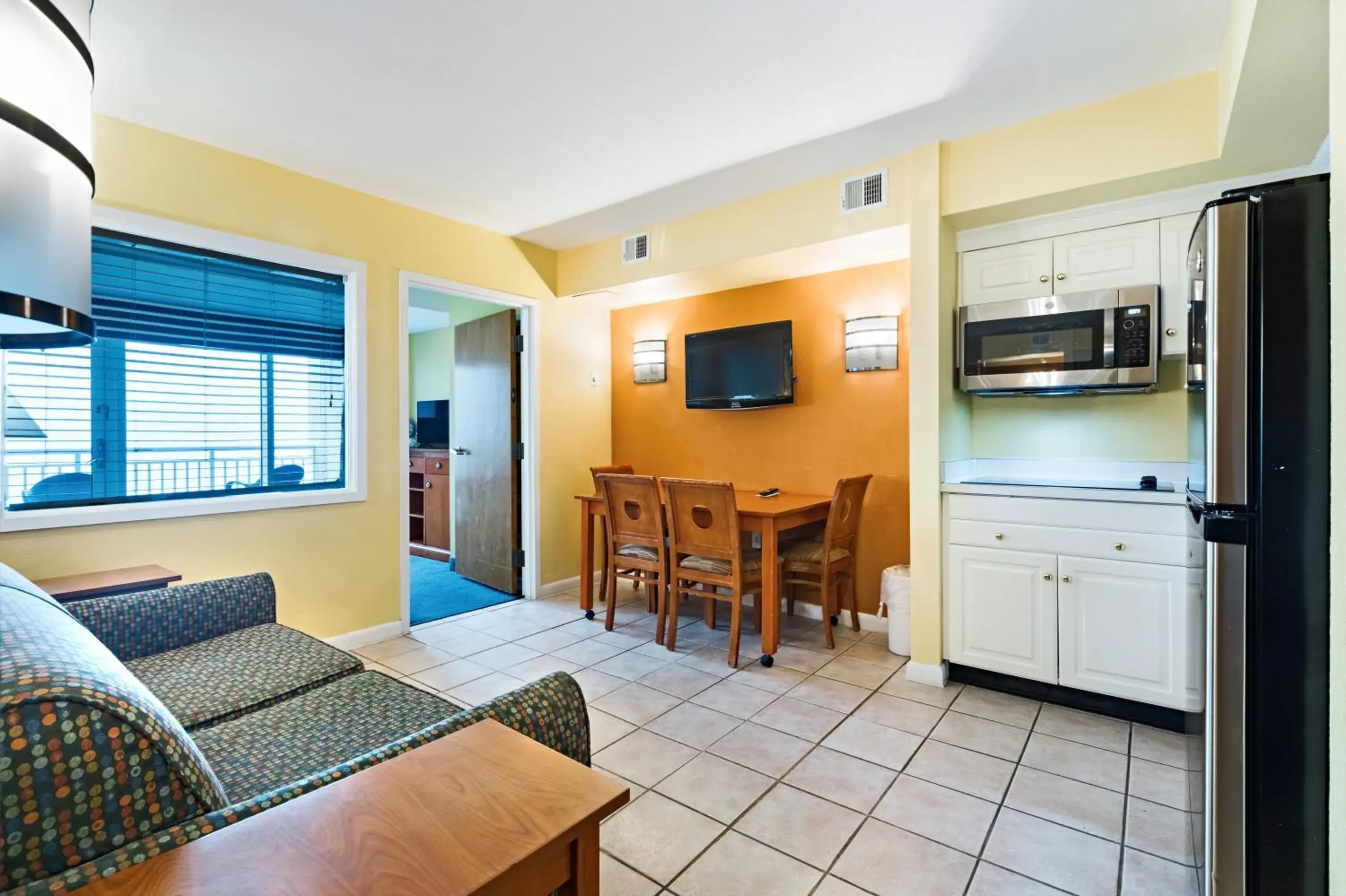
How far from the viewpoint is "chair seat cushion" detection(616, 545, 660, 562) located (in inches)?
146

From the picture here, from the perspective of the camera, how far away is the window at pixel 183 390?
261 centimetres

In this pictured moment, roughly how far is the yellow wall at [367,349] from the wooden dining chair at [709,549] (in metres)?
1.44

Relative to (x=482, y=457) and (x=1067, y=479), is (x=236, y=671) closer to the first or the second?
(x=482, y=457)

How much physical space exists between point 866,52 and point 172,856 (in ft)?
8.95

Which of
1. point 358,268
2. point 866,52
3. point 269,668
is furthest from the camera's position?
point 358,268

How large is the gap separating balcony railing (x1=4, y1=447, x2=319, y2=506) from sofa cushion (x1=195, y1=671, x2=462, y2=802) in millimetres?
1756

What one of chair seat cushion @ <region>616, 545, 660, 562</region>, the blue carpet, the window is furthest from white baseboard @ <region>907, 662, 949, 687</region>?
the window

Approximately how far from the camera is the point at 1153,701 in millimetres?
2459

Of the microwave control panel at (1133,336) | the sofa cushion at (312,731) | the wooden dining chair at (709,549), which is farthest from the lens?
A: the wooden dining chair at (709,549)

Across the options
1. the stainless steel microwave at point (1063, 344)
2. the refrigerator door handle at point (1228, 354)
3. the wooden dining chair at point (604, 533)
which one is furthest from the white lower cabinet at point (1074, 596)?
the wooden dining chair at point (604, 533)

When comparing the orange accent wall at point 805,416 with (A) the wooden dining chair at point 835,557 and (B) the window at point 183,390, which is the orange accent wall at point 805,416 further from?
(B) the window at point 183,390

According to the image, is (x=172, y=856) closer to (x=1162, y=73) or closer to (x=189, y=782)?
(x=189, y=782)

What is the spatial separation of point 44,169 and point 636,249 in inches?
Result: 137

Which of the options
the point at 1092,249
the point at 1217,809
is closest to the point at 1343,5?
the point at 1217,809
